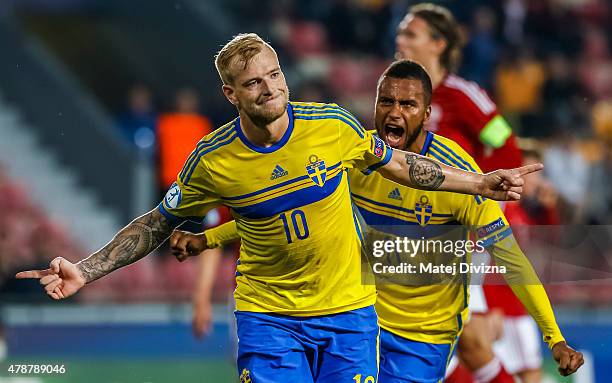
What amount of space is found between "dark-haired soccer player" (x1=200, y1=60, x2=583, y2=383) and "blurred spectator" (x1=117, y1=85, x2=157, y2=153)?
21.9 feet

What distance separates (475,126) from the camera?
6.46 meters

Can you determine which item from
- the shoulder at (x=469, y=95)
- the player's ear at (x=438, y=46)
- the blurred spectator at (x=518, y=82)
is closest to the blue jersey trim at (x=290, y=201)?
the shoulder at (x=469, y=95)

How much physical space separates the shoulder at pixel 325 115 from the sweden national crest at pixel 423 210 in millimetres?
569

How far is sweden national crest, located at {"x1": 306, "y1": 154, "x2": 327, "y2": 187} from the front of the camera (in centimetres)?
482

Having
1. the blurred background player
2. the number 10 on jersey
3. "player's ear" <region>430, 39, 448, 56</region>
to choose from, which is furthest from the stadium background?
the number 10 on jersey

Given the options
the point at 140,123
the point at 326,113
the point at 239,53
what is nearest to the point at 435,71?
the point at 326,113

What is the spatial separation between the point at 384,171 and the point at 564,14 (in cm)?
1088

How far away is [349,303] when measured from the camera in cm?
496

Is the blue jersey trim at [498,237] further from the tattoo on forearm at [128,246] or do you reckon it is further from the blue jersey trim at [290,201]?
the tattoo on forearm at [128,246]

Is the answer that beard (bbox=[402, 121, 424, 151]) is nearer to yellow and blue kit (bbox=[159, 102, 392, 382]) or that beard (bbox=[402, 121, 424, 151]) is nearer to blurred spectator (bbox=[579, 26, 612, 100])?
yellow and blue kit (bbox=[159, 102, 392, 382])

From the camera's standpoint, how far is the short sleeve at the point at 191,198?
4.90 meters

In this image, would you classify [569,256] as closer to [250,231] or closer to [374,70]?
[250,231]

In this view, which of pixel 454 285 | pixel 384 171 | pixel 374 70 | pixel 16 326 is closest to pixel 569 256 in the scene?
pixel 454 285

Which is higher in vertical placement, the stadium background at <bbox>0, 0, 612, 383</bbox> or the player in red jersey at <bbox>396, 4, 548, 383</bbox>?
the stadium background at <bbox>0, 0, 612, 383</bbox>
